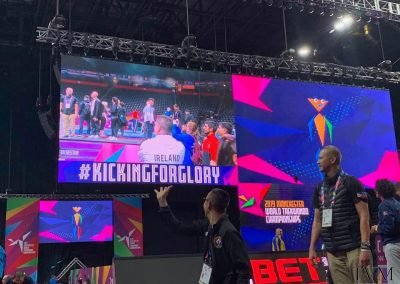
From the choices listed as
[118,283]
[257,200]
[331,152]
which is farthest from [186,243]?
[331,152]

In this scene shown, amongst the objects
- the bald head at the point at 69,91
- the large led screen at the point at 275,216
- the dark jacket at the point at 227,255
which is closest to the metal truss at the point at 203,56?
the bald head at the point at 69,91

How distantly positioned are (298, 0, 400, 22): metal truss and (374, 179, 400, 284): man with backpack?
6.62 meters

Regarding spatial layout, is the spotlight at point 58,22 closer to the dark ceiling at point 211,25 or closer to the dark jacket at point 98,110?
the dark jacket at point 98,110

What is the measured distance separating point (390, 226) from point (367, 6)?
7823 millimetres

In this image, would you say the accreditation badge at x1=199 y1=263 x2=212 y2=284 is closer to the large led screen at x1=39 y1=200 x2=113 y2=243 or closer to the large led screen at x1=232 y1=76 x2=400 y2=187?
the large led screen at x1=232 y1=76 x2=400 y2=187

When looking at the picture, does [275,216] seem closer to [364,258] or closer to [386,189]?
[386,189]

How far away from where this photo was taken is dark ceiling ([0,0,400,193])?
11.8 metres

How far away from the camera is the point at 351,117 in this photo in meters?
11.9

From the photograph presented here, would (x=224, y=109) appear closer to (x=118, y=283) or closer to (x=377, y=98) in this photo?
(x=377, y=98)

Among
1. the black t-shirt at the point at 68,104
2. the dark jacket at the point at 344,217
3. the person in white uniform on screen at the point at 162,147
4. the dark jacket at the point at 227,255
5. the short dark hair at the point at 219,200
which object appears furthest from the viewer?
the person in white uniform on screen at the point at 162,147

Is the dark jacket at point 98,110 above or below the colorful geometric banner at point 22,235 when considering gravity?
above

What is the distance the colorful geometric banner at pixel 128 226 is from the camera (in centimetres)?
1202

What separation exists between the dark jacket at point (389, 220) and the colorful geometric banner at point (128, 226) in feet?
29.1

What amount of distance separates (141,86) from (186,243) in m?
5.10
